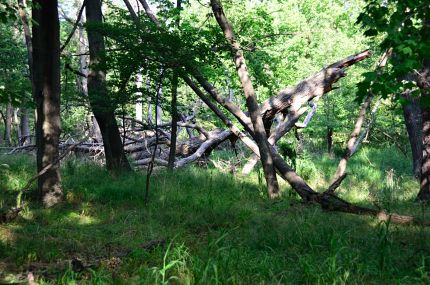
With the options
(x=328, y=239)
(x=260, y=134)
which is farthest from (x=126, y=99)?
(x=328, y=239)

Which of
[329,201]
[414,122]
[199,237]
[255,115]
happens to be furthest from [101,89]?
[414,122]

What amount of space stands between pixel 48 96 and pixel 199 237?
373 centimetres

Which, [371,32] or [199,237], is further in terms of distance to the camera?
[199,237]

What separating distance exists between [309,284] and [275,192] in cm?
467

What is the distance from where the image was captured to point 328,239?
5215 millimetres

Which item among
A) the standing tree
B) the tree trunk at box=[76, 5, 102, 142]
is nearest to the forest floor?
the standing tree

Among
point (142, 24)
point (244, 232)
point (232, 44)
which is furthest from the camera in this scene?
point (232, 44)

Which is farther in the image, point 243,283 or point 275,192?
point 275,192

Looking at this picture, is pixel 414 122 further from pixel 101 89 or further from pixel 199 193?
pixel 101 89

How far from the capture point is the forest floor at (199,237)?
422 cm

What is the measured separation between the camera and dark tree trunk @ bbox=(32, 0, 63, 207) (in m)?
7.33

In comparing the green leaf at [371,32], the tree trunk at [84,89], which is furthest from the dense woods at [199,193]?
the tree trunk at [84,89]

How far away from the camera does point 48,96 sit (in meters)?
7.41

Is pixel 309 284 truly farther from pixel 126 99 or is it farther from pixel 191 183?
pixel 126 99
